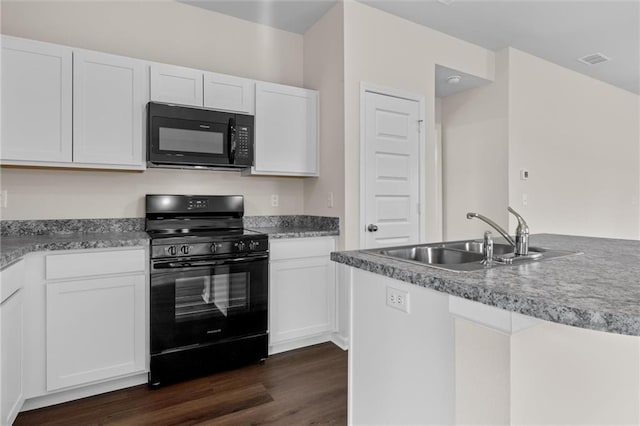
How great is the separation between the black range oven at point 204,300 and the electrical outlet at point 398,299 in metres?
1.38

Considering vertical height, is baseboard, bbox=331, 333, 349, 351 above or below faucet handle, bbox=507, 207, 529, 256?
below

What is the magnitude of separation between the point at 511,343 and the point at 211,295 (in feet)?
6.30

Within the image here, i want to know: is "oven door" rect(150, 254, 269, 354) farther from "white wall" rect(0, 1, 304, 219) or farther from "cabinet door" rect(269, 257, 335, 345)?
"white wall" rect(0, 1, 304, 219)

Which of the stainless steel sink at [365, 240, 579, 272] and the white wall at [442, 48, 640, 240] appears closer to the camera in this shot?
the stainless steel sink at [365, 240, 579, 272]

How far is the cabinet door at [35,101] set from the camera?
2.18 meters

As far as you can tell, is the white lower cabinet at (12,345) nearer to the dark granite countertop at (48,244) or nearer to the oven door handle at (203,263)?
the dark granite countertop at (48,244)

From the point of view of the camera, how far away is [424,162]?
3.39 meters

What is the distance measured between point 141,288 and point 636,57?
5487 mm

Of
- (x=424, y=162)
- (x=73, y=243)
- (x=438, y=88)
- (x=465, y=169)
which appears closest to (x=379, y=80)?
(x=424, y=162)

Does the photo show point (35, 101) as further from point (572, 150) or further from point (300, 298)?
point (572, 150)

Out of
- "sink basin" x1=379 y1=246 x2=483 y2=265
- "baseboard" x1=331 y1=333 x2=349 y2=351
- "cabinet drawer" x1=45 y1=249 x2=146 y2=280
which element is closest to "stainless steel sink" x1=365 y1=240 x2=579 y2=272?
"sink basin" x1=379 y1=246 x2=483 y2=265

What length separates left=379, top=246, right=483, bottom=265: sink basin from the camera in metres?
1.66

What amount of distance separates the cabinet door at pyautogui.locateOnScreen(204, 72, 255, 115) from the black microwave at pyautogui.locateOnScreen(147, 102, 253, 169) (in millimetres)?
111

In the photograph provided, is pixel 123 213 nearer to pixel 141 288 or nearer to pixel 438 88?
pixel 141 288
